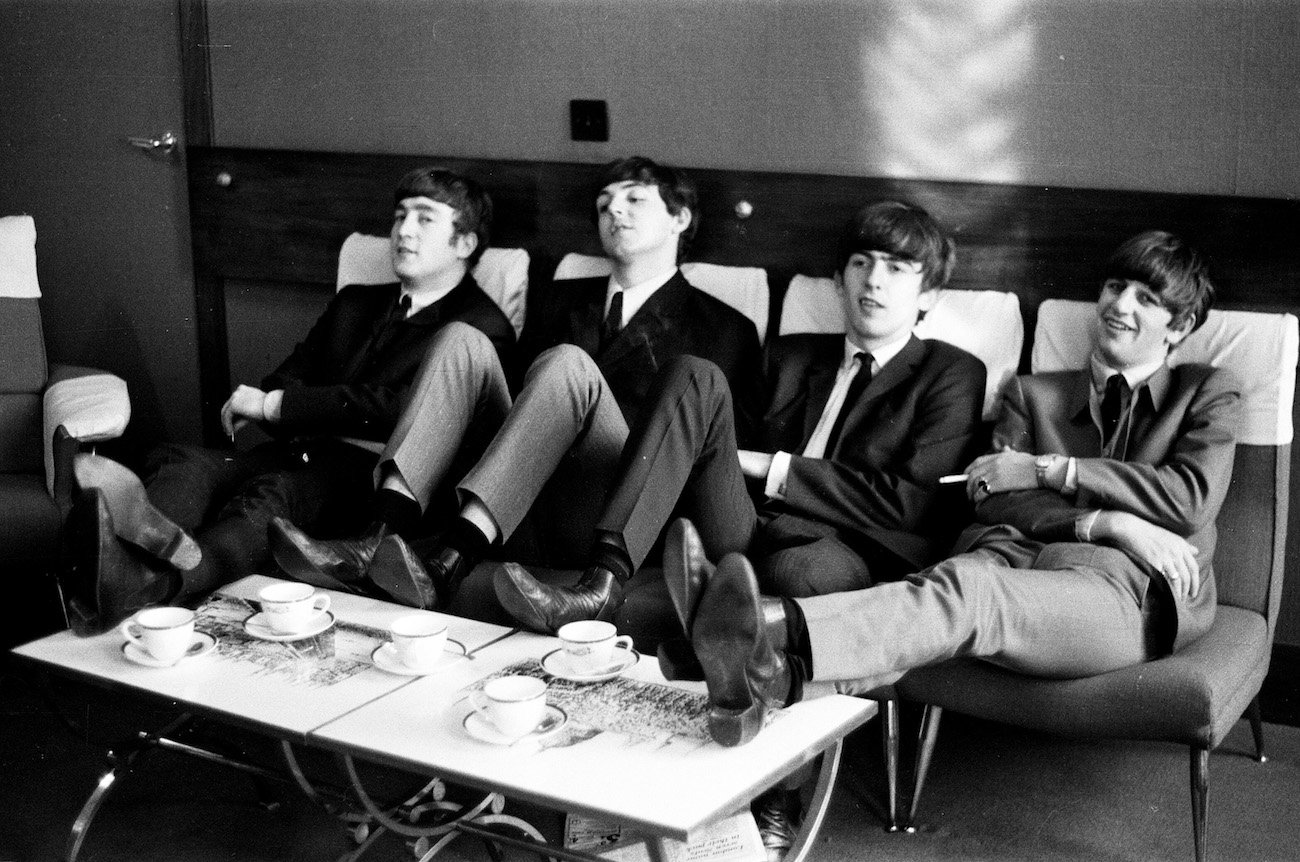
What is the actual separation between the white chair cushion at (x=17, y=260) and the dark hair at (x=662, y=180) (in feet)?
4.81

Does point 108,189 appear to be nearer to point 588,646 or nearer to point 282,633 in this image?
point 282,633

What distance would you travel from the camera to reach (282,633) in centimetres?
237

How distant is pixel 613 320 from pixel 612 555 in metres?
0.91

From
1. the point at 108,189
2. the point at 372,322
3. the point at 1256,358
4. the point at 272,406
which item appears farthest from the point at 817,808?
the point at 108,189

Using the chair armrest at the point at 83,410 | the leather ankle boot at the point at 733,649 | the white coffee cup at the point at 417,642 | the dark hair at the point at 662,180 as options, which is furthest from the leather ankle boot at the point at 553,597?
the chair armrest at the point at 83,410

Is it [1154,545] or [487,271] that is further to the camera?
[487,271]

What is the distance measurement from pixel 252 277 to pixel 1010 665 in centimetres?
261

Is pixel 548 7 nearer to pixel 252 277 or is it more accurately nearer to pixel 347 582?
pixel 252 277

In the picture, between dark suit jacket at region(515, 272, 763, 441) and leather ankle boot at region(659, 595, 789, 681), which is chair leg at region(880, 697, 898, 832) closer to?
leather ankle boot at region(659, 595, 789, 681)

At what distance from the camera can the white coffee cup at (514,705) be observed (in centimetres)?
194

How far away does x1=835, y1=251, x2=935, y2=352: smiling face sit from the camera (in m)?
A: 2.93

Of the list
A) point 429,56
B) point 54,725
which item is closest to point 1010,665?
point 54,725

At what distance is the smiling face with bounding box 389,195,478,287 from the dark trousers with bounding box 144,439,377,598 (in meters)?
0.47

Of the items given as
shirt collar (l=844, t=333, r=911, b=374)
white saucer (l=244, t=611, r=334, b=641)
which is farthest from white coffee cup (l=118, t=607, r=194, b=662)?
shirt collar (l=844, t=333, r=911, b=374)
